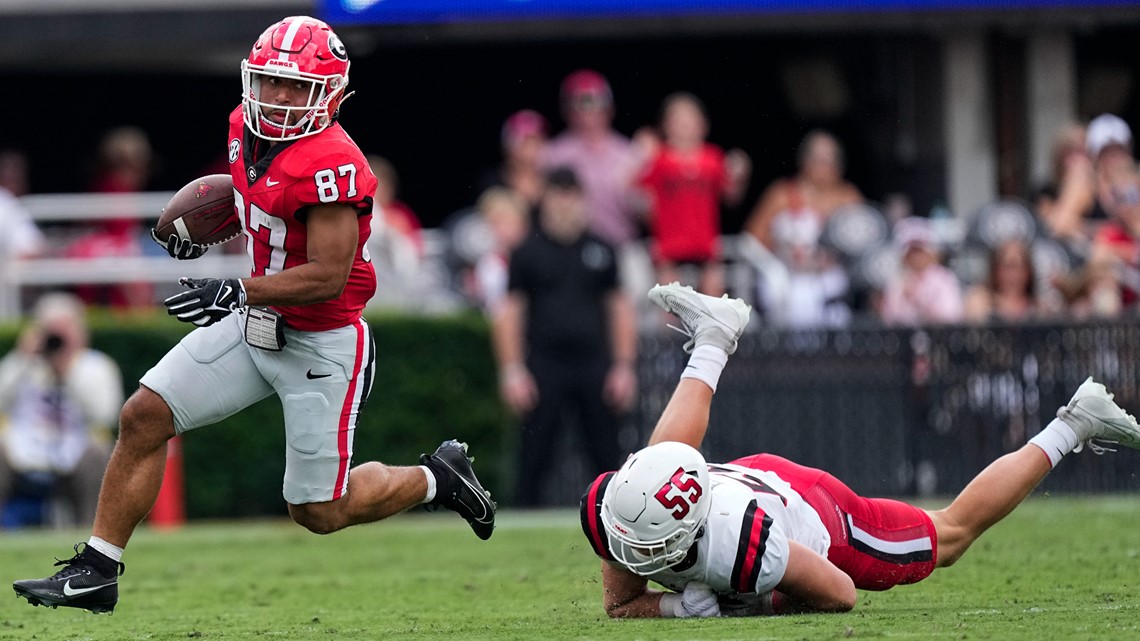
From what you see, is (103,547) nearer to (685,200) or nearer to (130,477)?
(130,477)

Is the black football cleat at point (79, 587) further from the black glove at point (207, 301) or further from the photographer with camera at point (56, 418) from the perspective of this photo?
the photographer with camera at point (56, 418)

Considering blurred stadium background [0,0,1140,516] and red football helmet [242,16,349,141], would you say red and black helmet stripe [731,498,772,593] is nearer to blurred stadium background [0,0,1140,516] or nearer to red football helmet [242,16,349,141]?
red football helmet [242,16,349,141]

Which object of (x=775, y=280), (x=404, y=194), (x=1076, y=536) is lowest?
(x=1076, y=536)

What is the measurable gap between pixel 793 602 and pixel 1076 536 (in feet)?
10.7

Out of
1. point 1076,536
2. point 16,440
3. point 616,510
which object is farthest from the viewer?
point 16,440

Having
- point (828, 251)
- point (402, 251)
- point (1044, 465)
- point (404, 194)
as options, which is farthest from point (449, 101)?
point (1044, 465)

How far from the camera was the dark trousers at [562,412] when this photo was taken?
11688 millimetres

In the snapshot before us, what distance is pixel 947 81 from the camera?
1488 centimetres

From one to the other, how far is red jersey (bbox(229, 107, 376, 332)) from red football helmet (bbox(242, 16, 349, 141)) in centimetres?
6

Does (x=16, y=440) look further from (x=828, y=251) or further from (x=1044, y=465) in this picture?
(x=1044, y=465)

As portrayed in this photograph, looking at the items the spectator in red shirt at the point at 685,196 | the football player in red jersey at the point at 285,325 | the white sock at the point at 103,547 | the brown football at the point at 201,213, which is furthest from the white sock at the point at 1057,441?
the spectator in red shirt at the point at 685,196

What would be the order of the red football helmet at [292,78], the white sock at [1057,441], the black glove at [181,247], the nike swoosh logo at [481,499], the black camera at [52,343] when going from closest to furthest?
the red football helmet at [292,78] → the white sock at [1057,441] → the black glove at [181,247] → the nike swoosh logo at [481,499] → the black camera at [52,343]

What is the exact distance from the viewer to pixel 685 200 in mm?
12148

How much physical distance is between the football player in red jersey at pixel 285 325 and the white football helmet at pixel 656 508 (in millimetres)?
1202
